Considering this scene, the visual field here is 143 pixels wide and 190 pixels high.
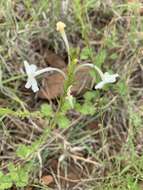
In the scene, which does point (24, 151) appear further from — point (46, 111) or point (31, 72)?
point (31, 72)

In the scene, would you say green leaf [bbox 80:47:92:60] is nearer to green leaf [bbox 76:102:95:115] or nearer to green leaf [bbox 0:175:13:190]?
green leaf [bbox 76:102:95:115]

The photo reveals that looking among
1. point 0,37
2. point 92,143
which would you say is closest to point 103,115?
point 92,143

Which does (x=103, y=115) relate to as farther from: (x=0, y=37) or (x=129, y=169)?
(x=0, y=37)

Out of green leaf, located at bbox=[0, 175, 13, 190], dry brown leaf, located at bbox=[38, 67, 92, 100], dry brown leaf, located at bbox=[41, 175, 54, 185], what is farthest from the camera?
dry brown leaf, located at bbox=[38, 67, 92, 100]

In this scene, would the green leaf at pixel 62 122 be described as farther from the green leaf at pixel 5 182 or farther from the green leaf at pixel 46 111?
the green leaf at pixel 5 182

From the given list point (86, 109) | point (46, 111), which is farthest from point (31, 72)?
point (86, 109)

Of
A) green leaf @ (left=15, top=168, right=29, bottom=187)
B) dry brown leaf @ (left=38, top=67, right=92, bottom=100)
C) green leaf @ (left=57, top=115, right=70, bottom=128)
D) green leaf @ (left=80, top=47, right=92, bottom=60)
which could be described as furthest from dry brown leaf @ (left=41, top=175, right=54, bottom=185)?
green leaf @ (left=80, top=47, right=92, bottom=60)
